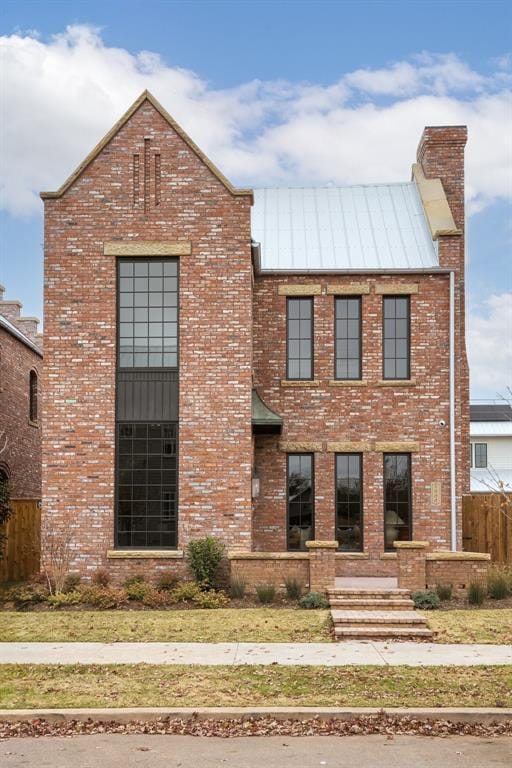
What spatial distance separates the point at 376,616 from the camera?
14367 mm

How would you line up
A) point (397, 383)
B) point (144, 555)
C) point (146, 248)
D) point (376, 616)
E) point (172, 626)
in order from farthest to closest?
1. point (397, 383)
2. point (146, 248)
3. point (144, 555)
4. point (376, 616)
5. point (172, 626)

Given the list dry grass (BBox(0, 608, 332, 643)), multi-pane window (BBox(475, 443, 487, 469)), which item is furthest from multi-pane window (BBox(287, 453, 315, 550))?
multi-pane window (BBox(475, 443, 487, 469))

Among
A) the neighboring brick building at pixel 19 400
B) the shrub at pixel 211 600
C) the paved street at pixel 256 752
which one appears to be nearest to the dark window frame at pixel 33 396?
the neighboring brick building at pixel 19 400

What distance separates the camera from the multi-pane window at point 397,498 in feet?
66.4

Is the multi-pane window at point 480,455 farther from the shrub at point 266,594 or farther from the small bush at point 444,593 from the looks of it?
the shrub at point 266,594

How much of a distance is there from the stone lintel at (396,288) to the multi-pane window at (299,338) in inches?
67.0

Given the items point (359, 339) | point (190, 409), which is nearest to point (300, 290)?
point (359, 339)

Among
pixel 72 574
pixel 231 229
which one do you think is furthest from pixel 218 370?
pixel 72 574

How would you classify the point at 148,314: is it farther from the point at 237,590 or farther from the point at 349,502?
the point at 349,502

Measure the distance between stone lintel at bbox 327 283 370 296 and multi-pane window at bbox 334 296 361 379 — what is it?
0.70 ft

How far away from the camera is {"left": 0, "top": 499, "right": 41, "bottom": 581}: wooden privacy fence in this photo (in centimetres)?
2047

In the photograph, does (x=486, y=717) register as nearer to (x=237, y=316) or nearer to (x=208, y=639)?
(x=208, y=639)

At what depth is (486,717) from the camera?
8.85 m

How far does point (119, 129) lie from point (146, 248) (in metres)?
2.64
